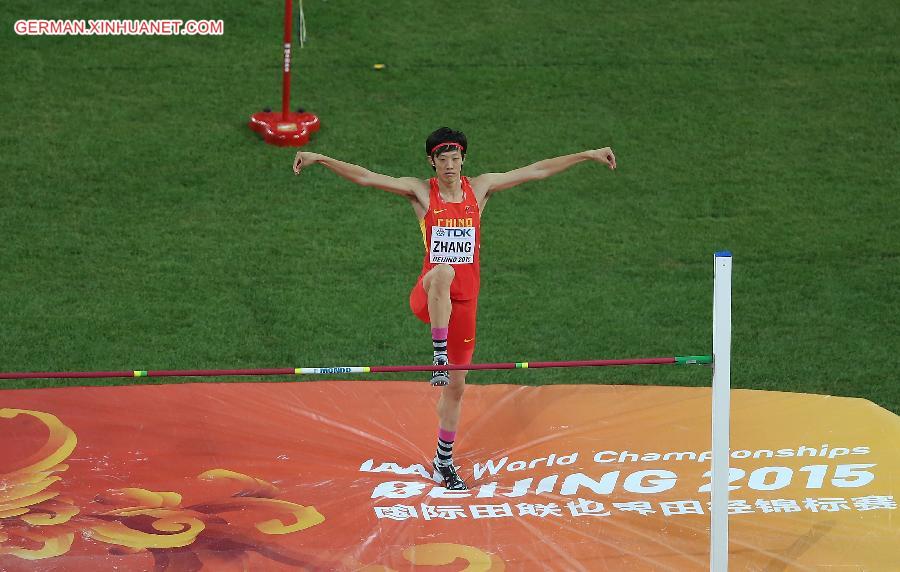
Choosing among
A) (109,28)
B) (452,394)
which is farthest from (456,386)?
(109,28)

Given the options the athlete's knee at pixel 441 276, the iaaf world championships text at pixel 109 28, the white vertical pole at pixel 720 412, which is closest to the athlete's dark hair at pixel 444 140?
the athlete's knee at pixel 441 276

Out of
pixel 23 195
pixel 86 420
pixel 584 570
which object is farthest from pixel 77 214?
pixel 584 570

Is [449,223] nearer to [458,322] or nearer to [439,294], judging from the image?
[439,294]

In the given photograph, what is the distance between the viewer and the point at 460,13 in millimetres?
12812

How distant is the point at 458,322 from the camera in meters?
7.21

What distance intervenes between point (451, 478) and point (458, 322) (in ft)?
2.65

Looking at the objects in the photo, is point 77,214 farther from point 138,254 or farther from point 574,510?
point 574,510

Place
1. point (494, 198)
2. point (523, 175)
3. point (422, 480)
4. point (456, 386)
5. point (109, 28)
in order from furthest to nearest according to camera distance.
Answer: point (109, 28) → point (494, 198) → point (422, 480) → point (456, 386) → point (523, 175)

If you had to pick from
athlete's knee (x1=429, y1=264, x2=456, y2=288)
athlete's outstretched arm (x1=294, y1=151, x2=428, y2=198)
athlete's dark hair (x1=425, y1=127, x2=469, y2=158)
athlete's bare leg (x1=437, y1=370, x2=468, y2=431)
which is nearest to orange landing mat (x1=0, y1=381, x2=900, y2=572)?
athlete's bare leg (x1=437, y1=370, x2=468, y2=431)

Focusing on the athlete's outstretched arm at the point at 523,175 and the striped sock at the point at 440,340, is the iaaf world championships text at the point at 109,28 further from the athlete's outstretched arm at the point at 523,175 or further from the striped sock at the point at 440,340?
the striped sock at the point at 440,340

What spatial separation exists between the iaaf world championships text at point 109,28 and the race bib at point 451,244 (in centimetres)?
604

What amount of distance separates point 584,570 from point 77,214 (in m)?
5.10

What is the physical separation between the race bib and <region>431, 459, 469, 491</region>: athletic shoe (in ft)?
3.54

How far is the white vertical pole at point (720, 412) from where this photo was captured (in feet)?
19.8
